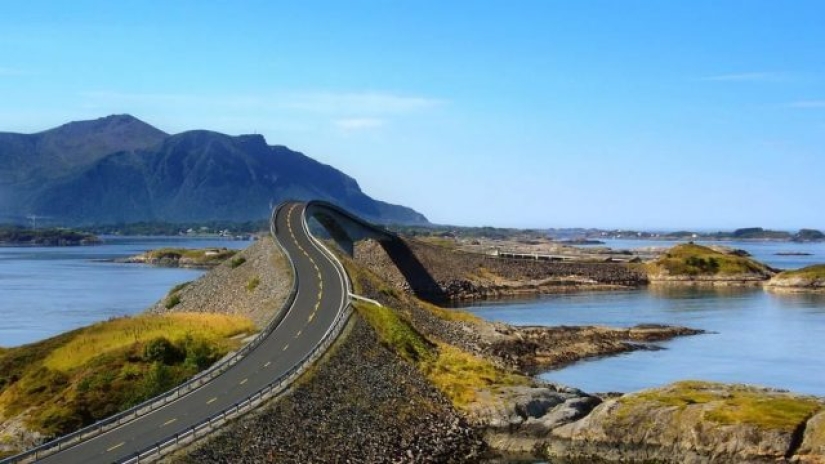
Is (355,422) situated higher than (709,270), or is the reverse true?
(709,270)

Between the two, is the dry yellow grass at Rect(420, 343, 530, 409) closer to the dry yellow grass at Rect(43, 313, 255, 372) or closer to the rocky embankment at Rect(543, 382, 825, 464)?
the rocky embankment at Rect(543, 382, 825, 464)

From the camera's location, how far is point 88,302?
140 meters

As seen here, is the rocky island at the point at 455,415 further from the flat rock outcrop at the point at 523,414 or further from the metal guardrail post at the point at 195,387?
the metal guardrail post at the point at 195,387

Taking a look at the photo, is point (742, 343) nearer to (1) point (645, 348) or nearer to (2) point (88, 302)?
(1) point (645, 348)

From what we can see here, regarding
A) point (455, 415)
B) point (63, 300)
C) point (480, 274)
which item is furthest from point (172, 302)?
point (480, 274)

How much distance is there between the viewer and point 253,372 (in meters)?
55.1

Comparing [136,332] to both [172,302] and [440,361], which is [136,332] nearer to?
[440,361]

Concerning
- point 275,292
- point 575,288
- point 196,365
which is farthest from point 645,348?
point 575,288

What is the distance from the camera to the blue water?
80.0m

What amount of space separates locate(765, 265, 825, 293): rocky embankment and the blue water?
7836mm

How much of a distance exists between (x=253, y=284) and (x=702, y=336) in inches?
2019

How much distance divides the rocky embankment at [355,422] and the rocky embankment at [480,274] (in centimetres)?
9117

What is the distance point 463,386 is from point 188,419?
75.4ft

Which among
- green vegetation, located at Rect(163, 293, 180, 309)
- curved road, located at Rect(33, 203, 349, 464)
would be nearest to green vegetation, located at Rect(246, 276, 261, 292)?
curved road, located at Rect(33, 203, 349, 464)
